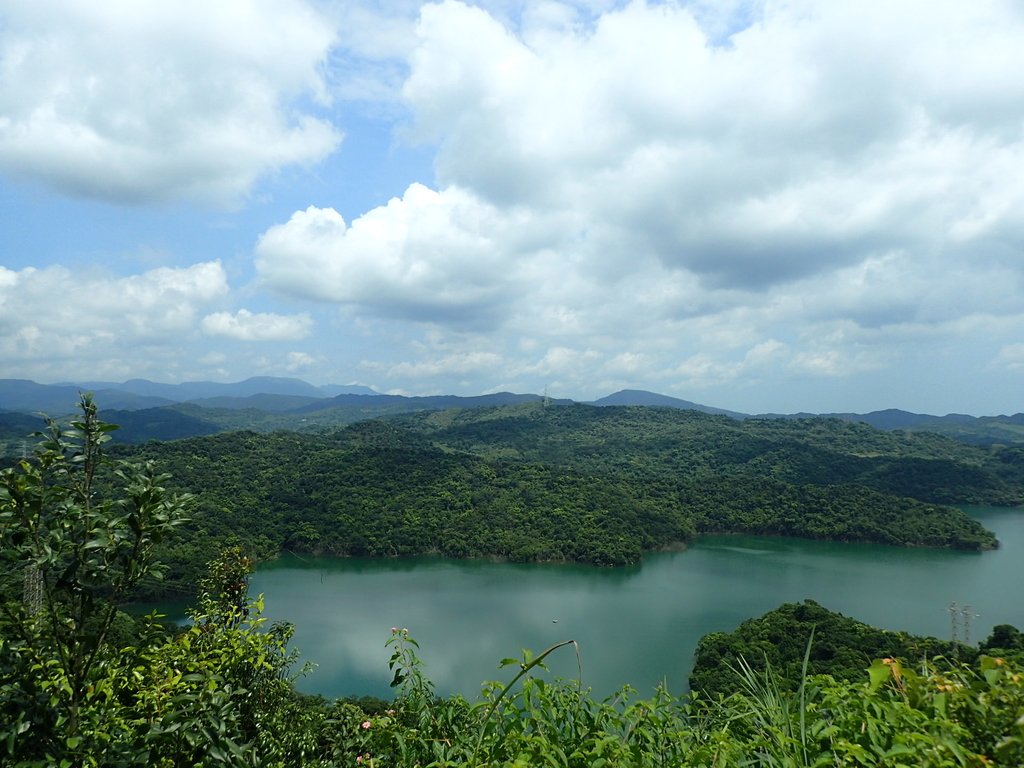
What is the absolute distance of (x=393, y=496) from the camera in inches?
1962

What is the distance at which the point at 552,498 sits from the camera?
49250 millimetres

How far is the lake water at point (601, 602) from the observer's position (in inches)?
881

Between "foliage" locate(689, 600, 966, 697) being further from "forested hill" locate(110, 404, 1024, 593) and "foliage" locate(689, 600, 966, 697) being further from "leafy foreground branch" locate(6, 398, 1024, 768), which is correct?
"forested hill" locate(110, 404, 1024, 593)

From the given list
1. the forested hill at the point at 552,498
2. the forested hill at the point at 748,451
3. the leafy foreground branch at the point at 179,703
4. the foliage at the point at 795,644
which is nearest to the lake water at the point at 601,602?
the foliage at the point at 795,644

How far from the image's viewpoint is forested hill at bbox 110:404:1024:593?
42062mm

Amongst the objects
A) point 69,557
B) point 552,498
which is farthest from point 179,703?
point 552,498

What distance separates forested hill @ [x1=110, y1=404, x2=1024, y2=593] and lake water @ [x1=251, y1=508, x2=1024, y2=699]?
2.25m

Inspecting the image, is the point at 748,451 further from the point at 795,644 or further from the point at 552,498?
the point at 795,644

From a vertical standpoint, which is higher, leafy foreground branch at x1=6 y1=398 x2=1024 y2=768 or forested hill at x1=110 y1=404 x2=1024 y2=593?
leafy foreground branch at x1=6 y1=398 x2=1024 y2=768

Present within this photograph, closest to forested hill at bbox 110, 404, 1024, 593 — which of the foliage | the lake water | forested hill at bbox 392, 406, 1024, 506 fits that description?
forested hill at bbox 392, 406, 1024, 506

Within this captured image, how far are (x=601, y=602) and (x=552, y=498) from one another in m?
19.0

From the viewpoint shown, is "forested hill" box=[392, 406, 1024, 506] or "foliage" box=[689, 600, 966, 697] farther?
"forested hill" box=[392, 406, 1024, 506]

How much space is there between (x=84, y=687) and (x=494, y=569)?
127 ft

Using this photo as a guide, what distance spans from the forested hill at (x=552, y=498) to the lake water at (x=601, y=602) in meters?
2.25
